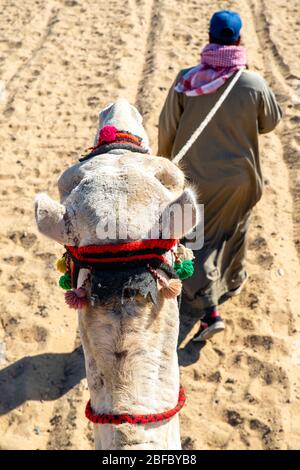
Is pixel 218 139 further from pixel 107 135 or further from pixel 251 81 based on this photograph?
pixel 107 135

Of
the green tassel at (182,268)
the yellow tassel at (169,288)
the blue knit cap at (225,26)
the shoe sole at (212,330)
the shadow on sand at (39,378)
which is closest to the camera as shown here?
the yellow tassel at (169,288)

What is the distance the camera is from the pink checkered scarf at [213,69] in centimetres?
372

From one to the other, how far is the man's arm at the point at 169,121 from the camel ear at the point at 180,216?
2.16 m

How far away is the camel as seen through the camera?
70.3 inches

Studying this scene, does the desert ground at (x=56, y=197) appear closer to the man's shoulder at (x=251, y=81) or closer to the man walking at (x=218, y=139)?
the man walking at (x=218, y=139)

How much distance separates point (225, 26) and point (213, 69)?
0.29m

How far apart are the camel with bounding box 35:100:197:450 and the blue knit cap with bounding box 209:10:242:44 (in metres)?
1.95

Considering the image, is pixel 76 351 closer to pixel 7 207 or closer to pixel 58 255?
pixel 58 255

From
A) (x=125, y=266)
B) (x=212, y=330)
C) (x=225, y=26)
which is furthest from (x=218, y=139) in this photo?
(x=125, y=266)

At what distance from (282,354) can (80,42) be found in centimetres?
671

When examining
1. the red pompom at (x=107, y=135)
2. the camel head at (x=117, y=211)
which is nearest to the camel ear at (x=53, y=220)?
the camel head at (x=117, y=211)

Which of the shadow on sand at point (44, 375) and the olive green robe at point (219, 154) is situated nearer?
the olive green robe at point (219, 154)
